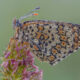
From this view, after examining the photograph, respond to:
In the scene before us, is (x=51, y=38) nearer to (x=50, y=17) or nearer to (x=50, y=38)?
(x=50, y=38)

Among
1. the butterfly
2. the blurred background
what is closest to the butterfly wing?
the butterfly

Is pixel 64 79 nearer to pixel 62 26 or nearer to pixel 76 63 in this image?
pixel 76 63

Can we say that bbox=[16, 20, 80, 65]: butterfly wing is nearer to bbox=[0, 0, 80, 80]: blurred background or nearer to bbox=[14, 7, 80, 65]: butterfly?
bbox=[14, 7, 80, 65]: butterfly

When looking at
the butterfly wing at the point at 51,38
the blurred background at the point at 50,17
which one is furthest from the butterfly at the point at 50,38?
the blurred background at the point at 50,17

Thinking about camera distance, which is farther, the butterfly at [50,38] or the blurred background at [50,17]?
the blurred background at [50,17]

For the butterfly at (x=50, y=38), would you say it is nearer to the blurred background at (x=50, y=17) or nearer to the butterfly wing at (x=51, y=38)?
the butterfly wing at (x=51, y=38)

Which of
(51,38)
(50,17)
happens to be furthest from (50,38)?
(50,17)

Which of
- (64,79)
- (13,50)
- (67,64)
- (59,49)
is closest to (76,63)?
(67,64)

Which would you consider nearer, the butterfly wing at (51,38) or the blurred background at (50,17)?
the butterfly wing at (51,38)
